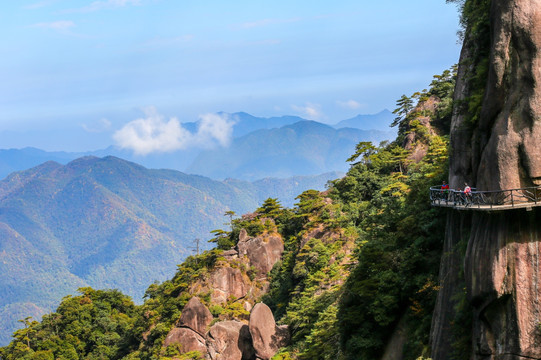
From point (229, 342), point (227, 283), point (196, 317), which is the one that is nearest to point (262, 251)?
point (227, 283)

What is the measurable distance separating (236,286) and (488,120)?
4413 centimetres

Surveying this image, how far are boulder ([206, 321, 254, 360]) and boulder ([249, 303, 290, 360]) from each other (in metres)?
2.82

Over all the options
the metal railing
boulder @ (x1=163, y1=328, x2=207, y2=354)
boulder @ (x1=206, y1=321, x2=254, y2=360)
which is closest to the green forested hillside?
boulder @ (x1=163, y1=328, x2=207, y2=354)

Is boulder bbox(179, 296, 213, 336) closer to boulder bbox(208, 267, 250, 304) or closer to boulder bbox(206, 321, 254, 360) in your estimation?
boulder bbox(206, 321, 254, 360)

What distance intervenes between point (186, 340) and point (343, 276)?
1694 cm

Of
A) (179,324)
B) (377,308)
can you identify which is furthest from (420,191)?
(179,324)

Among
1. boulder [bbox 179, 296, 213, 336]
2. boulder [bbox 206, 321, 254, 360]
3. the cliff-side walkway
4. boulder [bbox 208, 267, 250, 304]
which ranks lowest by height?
boulder [bbox 206, 321, 254, 360]

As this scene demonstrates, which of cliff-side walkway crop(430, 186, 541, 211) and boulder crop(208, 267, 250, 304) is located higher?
boulder crop(208, 267, 250, 304)

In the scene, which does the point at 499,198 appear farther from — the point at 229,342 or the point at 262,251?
the point at 262,251

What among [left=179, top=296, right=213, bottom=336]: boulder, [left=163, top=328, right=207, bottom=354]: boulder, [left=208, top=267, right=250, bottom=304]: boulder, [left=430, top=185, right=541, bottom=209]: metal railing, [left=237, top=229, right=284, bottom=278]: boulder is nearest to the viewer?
[left=430, top=185, right=541, bottom=209]: metal railing

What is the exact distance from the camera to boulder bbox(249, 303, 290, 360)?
149ft

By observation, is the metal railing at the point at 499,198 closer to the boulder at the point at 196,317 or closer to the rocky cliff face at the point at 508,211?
the rocky cliff face at the point at 508,211

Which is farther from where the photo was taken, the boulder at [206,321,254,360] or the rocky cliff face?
the boulder at [206,321,254,360]

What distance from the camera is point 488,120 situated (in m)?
20.6
